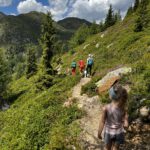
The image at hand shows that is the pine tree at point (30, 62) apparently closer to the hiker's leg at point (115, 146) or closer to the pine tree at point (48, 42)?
the pine tree at point (48, 42)

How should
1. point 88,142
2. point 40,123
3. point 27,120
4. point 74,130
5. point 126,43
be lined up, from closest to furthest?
point 88,142 < point 74,130 < point 40,123 < point 27,120 < point 126,43

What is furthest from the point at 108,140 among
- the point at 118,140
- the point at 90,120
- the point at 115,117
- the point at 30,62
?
the point at 30,62

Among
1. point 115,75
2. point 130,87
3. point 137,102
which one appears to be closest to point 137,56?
point 115,75

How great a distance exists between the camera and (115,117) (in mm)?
7883

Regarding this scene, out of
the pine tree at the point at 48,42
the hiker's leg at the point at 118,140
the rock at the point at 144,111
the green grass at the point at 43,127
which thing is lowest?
the green grass at the point at 43,127

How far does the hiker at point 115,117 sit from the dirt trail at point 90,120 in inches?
207

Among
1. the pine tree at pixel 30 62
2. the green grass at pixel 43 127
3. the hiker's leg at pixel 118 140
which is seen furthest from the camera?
the pine tree at pixel 30 62

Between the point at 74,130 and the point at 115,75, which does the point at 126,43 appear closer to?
the point at 115,75

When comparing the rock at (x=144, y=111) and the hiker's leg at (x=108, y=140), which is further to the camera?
the rock at (x=144, y=111)

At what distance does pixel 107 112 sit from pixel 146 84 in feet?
34.8

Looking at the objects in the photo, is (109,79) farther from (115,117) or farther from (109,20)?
(109,20)

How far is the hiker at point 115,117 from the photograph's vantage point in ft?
25.1

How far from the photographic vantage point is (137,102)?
52.7 feet

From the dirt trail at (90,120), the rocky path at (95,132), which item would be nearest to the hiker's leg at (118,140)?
the rocky path at (95,132)
